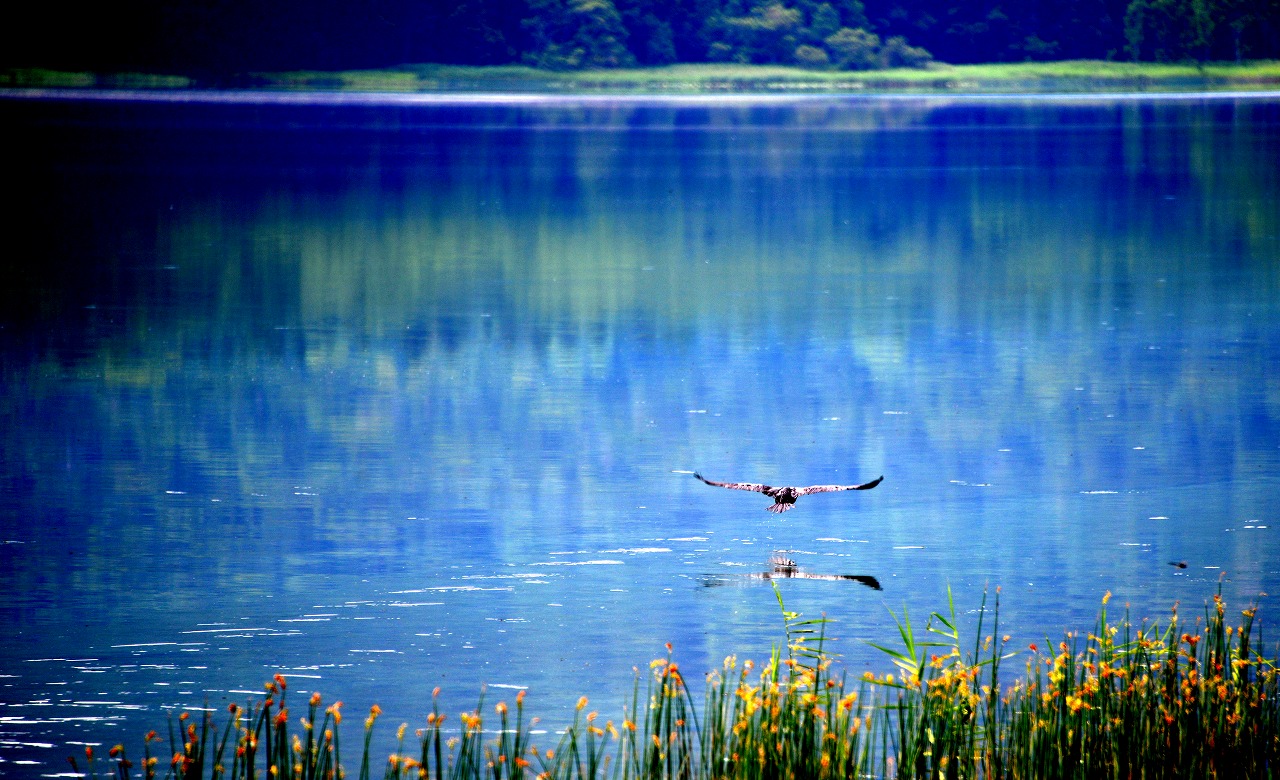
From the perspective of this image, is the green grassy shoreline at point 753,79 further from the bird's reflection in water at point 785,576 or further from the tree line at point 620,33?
the bird's reflection in water at point 785,576

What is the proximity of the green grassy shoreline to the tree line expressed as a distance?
3.53 feet

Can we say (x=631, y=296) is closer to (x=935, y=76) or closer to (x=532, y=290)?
(x=532, y=290)

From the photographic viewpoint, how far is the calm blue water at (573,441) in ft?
28.6

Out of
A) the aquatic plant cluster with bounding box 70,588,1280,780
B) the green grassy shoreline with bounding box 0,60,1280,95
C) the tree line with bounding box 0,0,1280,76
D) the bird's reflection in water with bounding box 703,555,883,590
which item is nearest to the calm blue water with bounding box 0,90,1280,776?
the bird's reflection in water with bounding box 703,555,883,590

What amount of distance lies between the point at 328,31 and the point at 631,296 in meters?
107

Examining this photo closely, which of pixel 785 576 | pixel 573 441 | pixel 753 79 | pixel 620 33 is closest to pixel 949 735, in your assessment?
pixel 785 576

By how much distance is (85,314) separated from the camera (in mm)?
20000

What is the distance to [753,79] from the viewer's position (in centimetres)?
12850

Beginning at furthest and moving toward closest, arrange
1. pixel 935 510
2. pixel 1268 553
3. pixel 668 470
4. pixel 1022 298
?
pixel 1022 298, pixel 668 470, pixel 935 510, pixel 1268 553

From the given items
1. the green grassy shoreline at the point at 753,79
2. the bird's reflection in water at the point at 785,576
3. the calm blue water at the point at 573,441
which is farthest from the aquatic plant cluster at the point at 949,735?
the green grassy shoreline at the point at 753,79

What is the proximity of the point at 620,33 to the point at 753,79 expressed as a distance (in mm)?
10216

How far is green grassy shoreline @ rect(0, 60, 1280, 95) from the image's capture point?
4815 inches

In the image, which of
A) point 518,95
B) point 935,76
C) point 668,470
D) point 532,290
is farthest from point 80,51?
point 668,470

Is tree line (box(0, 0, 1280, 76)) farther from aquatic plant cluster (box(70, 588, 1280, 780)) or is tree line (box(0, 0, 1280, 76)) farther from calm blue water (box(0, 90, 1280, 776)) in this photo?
aquatic plant cluster (box(70, 588, 1280, 780))
